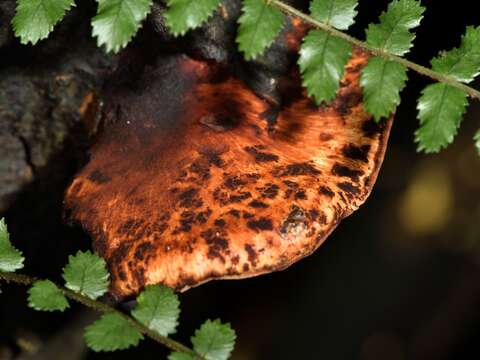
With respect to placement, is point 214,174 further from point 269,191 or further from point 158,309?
point 158,309

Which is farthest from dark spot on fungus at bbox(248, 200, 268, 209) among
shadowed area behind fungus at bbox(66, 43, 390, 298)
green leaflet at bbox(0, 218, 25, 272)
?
green leaflet at bbox(0, 218, 25, 272)

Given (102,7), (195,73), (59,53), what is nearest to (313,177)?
(195,73)

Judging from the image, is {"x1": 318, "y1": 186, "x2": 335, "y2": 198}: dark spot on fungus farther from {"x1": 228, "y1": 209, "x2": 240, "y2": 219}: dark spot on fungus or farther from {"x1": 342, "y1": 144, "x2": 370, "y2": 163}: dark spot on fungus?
{"x1": 228, "y1": 209, "x2": 240, "y2": 219}: dark spot on fungus

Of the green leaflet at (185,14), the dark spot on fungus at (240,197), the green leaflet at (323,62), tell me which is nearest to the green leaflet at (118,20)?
the green leaflet at (185,14)

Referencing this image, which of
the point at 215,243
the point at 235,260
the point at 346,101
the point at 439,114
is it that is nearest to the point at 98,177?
the point at 215,243

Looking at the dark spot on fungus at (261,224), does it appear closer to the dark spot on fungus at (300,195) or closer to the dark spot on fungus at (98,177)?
the dark spot on fungus at (300,195)
